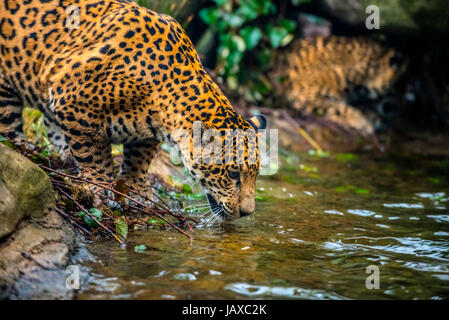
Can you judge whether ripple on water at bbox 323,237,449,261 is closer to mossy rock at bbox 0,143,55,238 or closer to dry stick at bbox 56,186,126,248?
dry stick at bbox 56,186,126,248

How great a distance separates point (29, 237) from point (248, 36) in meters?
7.83

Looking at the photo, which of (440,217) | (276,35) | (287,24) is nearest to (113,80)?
(440,217)

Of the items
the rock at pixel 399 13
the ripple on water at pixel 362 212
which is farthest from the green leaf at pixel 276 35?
the ripple on water at pixel 362 212

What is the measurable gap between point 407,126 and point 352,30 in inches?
91.8

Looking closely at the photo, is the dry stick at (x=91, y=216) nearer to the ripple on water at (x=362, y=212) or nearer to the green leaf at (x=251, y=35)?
the ripple on water at (x=362, y=212)

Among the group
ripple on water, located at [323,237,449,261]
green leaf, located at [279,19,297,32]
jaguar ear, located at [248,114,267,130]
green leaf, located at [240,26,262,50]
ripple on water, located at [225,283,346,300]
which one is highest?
green leaf, located at [279,19,297,32]

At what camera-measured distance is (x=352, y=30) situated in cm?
1246

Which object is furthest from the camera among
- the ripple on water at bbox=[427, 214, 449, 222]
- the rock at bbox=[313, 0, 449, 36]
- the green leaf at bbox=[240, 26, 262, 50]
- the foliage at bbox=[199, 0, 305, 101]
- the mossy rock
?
the green leaf at bbox=[240, 26, 262, 50]

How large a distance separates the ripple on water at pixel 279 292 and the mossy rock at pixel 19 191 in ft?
5.04

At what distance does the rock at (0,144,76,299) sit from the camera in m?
3.80

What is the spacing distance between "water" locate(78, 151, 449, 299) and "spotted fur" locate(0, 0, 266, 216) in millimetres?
684

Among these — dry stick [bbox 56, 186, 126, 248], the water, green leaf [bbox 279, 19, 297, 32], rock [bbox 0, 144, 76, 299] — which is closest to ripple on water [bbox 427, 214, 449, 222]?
the water

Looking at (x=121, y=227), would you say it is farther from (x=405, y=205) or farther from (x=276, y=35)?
(x=276, y=35)

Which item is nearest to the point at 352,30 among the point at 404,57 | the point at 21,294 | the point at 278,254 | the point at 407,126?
the point at 404,57
